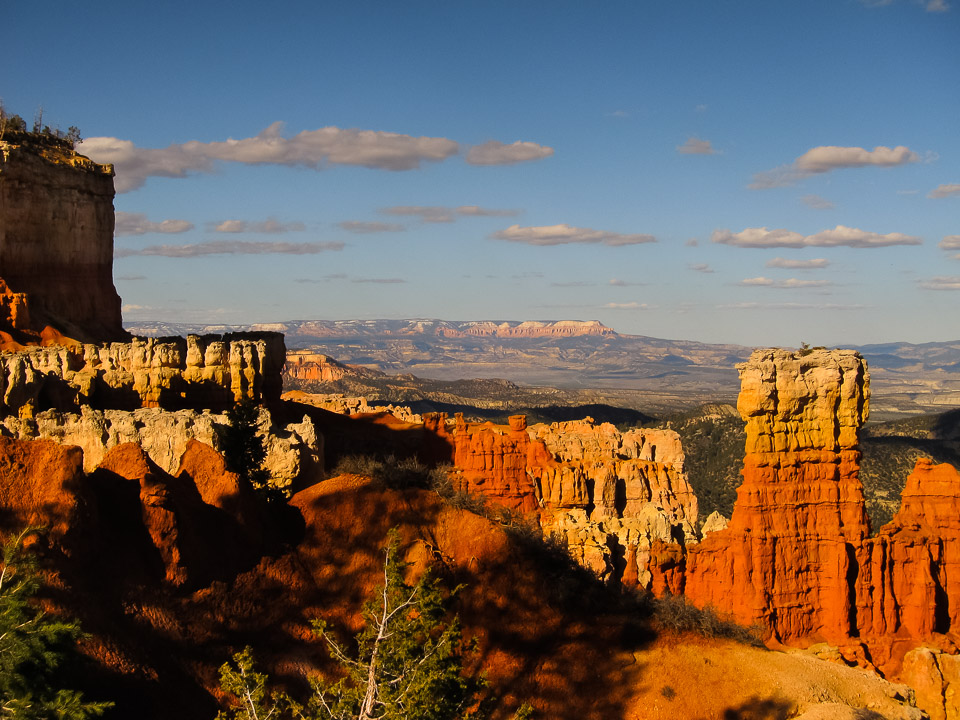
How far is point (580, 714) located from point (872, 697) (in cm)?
642

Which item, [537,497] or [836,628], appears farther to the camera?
[537,497]

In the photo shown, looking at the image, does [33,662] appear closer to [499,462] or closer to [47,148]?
[47,148]

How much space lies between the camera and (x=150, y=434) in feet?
80.7

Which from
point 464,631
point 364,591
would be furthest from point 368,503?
point 464,631

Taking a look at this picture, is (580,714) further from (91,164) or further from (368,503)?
(91,164)

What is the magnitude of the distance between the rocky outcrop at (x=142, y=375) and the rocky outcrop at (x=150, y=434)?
8.33 feet

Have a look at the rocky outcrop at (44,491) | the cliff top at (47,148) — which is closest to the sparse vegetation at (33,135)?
the cliff top at (47,148)

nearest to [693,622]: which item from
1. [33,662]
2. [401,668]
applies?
[401,668]

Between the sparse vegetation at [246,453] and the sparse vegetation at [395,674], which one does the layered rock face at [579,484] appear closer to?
the sparse vegetation at [246,453]

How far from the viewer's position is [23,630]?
12.6 metres

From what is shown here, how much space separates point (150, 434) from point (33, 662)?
40.8ft

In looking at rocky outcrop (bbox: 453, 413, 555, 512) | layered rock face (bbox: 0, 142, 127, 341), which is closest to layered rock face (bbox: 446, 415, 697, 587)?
rocky outcrop (bbox: 453, 413, 555, 512)

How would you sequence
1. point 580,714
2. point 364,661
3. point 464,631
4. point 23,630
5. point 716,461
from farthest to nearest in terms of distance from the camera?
point 716,461 < point 464,631 < point 580,714 < point 364,661 < point 23,630

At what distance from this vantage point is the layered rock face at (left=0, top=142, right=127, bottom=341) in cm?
3731
